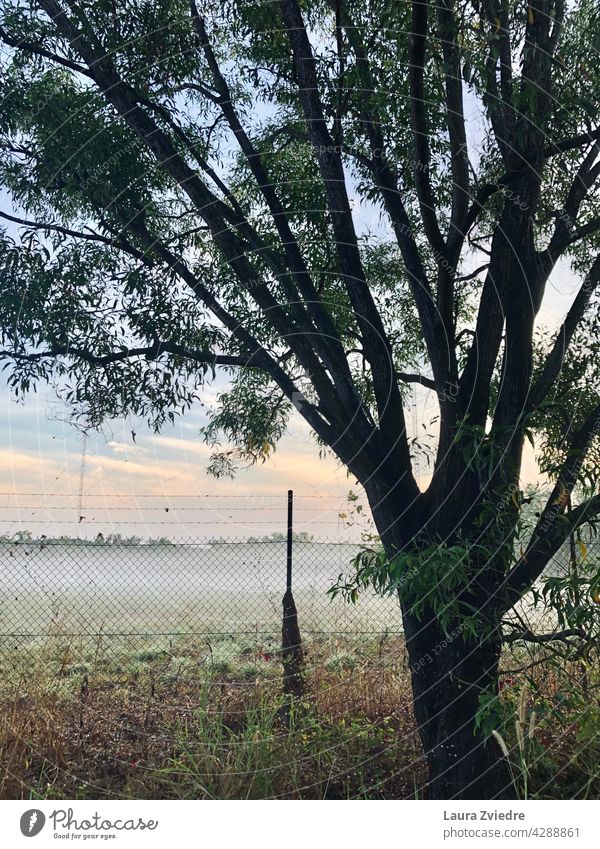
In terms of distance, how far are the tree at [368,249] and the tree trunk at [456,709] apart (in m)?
0.01

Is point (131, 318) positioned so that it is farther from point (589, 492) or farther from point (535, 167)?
point (589, 492)

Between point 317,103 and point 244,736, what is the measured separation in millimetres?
4197

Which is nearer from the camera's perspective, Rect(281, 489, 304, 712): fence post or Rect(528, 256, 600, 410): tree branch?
Rect(528, 256, 600, 410): tree branch

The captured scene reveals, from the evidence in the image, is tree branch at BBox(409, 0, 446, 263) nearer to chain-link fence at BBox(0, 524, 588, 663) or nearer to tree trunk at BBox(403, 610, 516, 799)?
tree trunk at BBox(403, 610, 516, 799)

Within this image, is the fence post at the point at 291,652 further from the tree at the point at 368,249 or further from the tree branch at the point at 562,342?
the tree branch at the point at 562,342

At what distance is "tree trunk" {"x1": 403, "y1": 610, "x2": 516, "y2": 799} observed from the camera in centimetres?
479

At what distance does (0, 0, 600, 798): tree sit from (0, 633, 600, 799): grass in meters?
0.80

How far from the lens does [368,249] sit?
645 centimetres

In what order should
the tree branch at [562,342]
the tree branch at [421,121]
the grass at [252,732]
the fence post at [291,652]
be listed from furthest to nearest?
the fence post at [291,652]
the grass at [252,732]
the tree branch at [562,342]
the tree branch at [421,121]

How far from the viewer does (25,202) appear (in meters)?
6.28

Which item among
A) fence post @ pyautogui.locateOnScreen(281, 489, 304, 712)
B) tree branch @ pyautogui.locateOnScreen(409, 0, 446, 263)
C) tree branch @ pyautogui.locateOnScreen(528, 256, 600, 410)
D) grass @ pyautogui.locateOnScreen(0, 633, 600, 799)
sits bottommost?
grass @ pyautogui.locateOnScreen(0, 633, 600, 799)

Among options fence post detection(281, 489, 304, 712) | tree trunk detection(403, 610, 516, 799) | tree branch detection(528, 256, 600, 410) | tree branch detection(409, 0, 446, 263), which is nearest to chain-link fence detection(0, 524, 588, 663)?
fence post detection(281, 489, 304, 712)

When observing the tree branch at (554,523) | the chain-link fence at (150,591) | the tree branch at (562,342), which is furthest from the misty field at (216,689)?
the tree branch at (562,342)

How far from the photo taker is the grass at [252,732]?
5.26 metres
